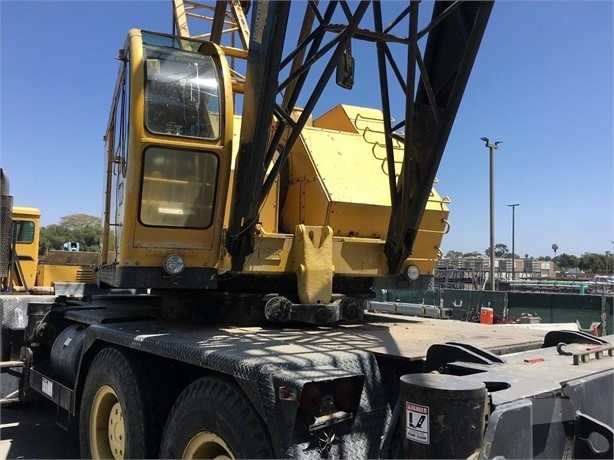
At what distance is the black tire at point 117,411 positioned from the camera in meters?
3.90

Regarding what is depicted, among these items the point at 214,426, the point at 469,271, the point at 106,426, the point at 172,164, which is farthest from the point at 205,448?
the point at 469,271

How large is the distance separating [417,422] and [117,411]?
3042 millimetres

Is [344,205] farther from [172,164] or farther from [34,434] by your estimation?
[34,434]

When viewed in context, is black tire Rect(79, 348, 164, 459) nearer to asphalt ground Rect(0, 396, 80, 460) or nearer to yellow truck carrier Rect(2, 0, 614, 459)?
yellow truck carrier Rect(2, 0, 614, 459)

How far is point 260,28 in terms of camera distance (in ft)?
12.6

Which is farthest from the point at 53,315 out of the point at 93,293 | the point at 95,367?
the point at 95,367

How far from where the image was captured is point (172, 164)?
14.5 feet

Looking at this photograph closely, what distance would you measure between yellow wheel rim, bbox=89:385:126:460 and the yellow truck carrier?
0.7 inches

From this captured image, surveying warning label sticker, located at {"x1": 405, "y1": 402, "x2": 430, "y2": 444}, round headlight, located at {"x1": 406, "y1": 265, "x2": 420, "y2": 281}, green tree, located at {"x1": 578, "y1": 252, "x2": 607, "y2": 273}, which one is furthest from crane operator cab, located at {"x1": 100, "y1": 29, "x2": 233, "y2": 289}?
green tree, located at {"x1": 578, "y1": 252, "x2": 607, "y2": 273}

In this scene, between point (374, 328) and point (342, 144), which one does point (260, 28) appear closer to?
point (342, 144)

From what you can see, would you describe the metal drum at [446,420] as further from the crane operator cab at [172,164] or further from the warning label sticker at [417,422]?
the crane operator cab at [172,164]

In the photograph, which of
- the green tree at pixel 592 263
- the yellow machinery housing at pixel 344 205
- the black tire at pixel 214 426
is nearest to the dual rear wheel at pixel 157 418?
the black tire at pixel 214 426

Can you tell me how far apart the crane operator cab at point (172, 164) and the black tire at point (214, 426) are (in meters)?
1.30

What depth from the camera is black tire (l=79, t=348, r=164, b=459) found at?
3.90 meters
